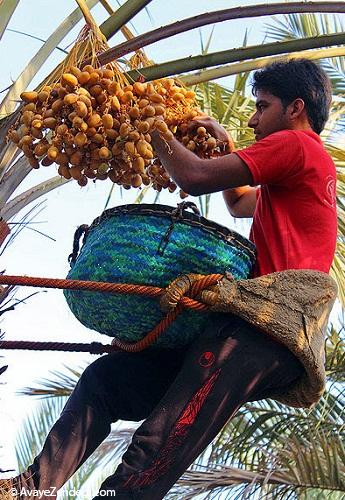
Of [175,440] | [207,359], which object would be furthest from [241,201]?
[175,440]

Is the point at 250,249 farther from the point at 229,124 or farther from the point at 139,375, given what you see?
the point at 229,124

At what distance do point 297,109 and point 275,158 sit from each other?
308mm

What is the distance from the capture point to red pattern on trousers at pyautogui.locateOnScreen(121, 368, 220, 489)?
2266 mm

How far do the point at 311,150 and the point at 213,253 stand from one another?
1.20 feet

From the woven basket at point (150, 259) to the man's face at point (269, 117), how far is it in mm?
382

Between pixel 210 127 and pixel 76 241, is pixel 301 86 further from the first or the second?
pixel 76 241

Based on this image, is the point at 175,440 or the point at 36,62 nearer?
the point at 175,440

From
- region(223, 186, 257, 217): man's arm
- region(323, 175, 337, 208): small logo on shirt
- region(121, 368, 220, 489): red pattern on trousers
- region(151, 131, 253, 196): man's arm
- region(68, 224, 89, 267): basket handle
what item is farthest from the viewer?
region(223, 186, 257, 217): man's arm

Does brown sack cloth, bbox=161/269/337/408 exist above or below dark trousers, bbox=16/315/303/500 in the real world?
above

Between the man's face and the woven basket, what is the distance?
1.25ft

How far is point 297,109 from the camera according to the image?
9.05 ft

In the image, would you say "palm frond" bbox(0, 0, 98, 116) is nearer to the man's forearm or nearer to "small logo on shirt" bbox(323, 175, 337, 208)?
the man's forearm

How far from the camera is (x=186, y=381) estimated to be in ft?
7.72

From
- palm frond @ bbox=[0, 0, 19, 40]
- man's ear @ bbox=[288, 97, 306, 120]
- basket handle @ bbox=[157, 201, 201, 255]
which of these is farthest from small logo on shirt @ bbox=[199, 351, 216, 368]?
palm frond @ bbox=[0, 0, 19, 40]
